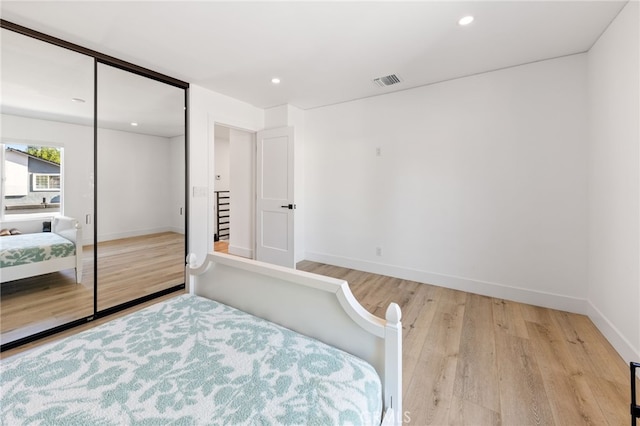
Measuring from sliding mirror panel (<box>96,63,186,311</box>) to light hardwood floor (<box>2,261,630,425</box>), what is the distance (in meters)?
0.71

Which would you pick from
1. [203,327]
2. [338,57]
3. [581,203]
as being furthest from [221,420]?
[581,203]

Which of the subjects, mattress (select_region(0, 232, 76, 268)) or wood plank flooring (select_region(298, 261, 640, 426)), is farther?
mattress (select_region(0, 232, 76, 268))

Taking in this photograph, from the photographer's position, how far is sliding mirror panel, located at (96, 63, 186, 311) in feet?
8.79

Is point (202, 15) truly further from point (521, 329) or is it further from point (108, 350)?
point (521, 329)

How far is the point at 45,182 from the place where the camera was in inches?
Result: 92.9

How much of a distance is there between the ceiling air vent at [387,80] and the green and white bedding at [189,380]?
2935 mm

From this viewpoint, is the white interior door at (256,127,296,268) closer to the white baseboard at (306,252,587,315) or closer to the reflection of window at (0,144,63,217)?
the white baseboard at (306,252,587,315)

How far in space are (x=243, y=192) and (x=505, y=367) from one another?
4.12 metres

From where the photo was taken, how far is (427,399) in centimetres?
157

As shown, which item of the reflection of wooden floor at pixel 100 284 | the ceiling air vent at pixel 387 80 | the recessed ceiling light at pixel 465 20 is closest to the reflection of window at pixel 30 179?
the reflection of wooden floor at pixel 100 284

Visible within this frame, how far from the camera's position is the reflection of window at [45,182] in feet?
7.59

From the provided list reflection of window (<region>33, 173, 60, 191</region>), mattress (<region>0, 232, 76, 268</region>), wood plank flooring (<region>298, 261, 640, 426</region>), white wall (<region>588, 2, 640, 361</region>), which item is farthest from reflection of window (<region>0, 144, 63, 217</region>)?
white wall (<region>588, 2, 640, 361</region>)

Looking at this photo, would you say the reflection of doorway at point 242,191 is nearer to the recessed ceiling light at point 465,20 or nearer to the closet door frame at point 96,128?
the closet door frame at point 96,128

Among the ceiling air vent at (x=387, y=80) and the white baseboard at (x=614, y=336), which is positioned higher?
the ceiling air vent at (x=387, y=80)
